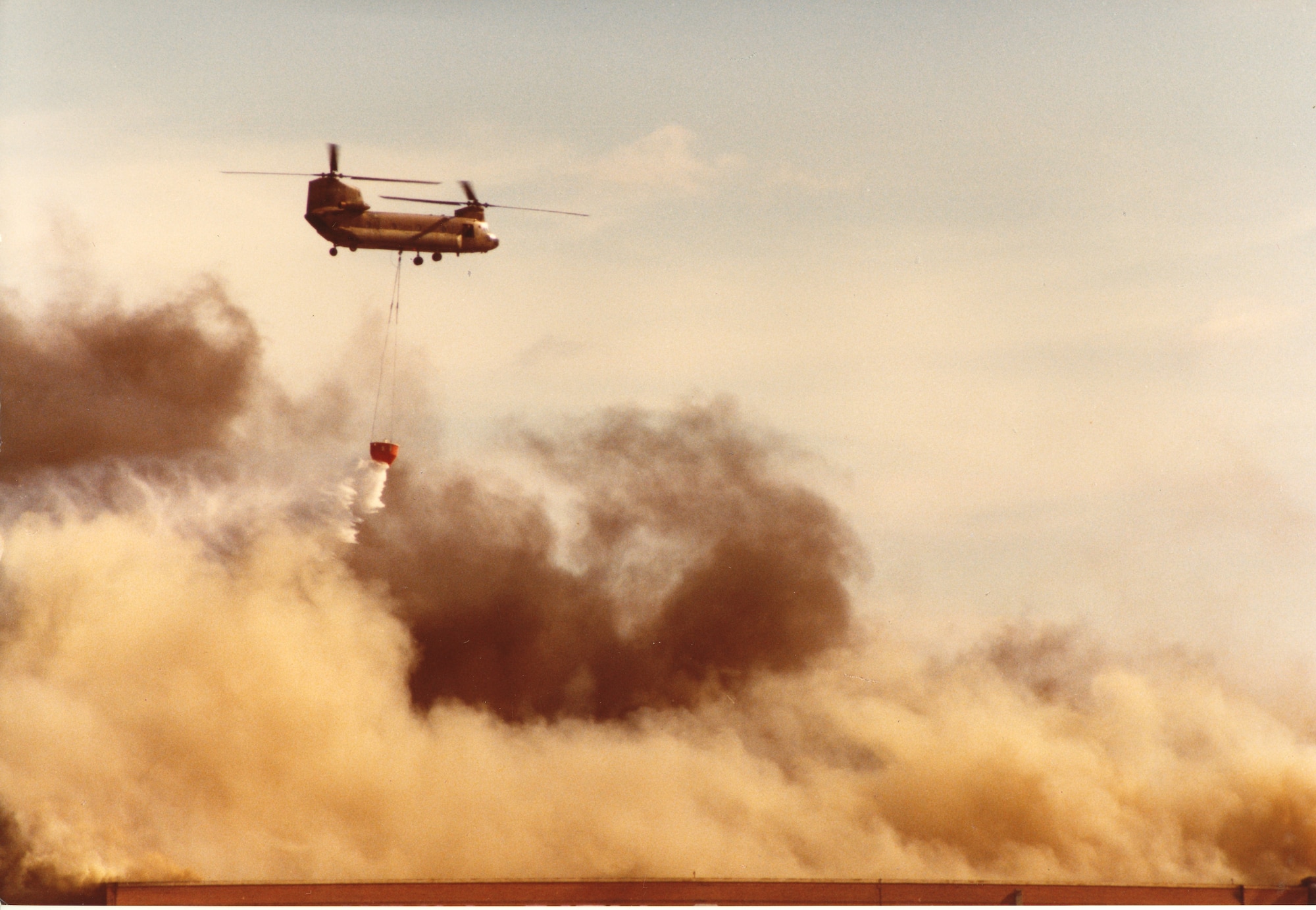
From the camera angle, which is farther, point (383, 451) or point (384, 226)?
point (383, 451)

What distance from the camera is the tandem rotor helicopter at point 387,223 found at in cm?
2483

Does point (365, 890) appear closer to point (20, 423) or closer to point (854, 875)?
point (854, 875)

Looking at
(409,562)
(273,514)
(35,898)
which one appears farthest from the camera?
(409,562)

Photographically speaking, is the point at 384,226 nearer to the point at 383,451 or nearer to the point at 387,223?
the point at 387,223

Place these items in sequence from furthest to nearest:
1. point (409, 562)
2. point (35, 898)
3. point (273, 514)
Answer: point (409, 562), point (273, 514), point (35, 898)

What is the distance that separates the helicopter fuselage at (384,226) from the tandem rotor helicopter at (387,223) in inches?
0.5

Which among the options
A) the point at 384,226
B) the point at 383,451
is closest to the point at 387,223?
the point at 384,226

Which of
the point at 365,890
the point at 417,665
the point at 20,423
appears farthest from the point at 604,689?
the point at 20,423

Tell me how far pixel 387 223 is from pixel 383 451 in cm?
480

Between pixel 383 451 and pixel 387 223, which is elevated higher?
pixel 387 223

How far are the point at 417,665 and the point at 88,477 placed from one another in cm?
859

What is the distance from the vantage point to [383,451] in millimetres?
25844

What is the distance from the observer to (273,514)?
2727 cm

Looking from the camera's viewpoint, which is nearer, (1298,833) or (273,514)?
(273,514)
